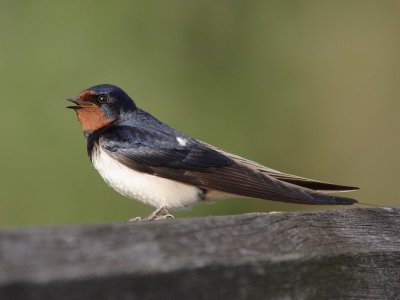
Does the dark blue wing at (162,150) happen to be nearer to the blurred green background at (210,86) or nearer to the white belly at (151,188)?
the white belly at (151,188)

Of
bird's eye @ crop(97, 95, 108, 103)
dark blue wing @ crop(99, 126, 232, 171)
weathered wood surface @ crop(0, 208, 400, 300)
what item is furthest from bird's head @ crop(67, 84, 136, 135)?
weathered wood surface @ crop(0, 208, 400, 300)

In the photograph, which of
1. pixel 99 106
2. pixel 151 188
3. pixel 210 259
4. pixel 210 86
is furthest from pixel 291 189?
pixel 210 86

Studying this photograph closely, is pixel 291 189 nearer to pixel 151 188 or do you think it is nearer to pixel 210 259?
pixel 151 188

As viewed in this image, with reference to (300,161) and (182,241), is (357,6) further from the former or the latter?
(182,241)

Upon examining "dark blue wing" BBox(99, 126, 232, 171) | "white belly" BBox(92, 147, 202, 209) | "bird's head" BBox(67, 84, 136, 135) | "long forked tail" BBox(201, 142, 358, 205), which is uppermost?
"bird's head" BBox(67, 84, 136, 135)

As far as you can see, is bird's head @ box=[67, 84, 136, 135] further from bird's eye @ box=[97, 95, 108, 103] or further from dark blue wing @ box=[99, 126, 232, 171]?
dark blue wing @ box=[99, 126, 232, 171]

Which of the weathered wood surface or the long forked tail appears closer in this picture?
the weathered wood surface

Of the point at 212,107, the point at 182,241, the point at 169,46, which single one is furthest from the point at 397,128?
the point at 182,241
